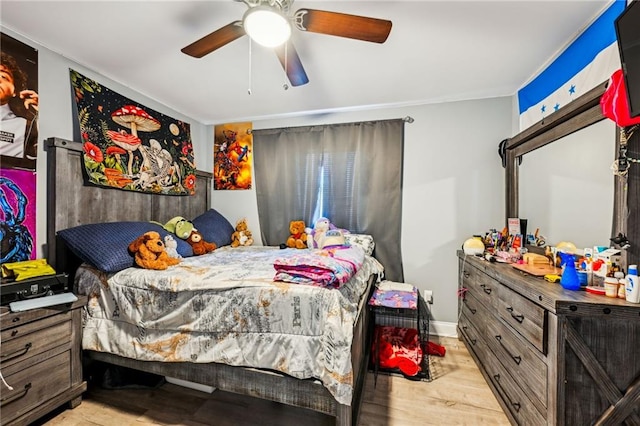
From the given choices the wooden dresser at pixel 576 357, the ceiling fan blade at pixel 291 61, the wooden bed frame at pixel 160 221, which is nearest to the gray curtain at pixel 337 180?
the wooden bed frame at pixel 160 221

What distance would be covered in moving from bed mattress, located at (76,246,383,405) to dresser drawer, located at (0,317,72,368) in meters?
0.14

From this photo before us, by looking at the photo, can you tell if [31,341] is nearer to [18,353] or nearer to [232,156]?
[18,353]

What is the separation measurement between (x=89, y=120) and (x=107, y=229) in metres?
0.93

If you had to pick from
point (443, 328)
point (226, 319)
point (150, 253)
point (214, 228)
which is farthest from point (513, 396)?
point (214, 228)

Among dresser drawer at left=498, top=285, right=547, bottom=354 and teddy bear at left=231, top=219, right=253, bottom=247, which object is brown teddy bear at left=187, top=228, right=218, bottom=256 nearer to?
teddy bear at left=231, top=219, right=253, bottom=247

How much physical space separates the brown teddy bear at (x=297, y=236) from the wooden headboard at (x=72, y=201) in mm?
1440

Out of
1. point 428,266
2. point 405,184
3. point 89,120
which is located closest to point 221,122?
point 89,120

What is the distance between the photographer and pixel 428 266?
9.39 feet

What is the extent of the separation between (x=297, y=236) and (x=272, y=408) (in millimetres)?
1596

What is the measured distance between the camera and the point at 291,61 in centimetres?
169

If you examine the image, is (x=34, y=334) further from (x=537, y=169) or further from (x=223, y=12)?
(x=537, y=169)

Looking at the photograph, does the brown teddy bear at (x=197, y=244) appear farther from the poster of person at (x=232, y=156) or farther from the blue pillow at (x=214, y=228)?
the poster of person at (x=232, y=156)

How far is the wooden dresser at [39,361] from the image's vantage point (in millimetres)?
1440

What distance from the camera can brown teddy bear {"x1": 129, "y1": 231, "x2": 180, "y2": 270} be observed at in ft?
6.13
